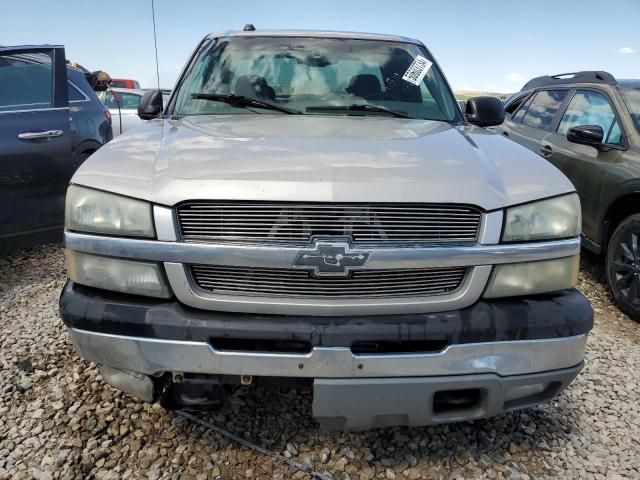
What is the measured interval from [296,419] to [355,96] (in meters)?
1.74

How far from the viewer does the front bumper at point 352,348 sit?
69.5 inches

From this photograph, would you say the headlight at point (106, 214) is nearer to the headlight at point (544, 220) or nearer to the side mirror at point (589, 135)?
the headlight at point (544, 220)

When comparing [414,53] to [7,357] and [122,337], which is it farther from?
[7,357]

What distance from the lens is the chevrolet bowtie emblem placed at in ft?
5.70

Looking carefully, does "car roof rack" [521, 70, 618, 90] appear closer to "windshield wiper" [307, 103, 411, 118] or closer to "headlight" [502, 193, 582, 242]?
"windshield wiper" [307, 103, 411, 118]

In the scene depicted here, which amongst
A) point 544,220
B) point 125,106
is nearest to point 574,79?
point 544,220

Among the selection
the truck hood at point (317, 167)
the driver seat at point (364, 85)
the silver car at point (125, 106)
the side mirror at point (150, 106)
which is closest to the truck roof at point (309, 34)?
the driver seat at point (364, 85)

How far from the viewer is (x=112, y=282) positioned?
1862 millimetres

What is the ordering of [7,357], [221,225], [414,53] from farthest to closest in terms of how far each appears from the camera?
[414,53]
[7,357]
[221,225]

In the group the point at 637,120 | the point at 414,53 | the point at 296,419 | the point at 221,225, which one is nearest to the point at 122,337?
the point at 221,225

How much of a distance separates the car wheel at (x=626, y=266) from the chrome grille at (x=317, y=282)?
2.50 metres

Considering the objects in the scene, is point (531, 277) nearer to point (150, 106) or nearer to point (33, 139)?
point (150, 106)

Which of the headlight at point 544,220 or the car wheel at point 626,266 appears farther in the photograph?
the car wheel at point 626,266

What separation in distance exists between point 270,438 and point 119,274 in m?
0.99
